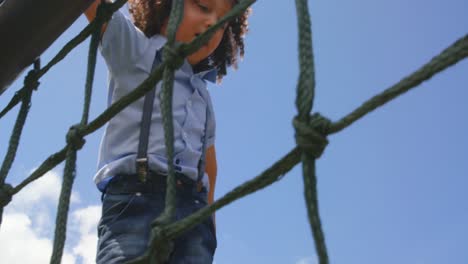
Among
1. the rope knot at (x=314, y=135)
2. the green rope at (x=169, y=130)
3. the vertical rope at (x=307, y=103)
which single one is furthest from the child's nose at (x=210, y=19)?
the rope knot at (x=314, y=135)

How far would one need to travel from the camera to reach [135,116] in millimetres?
1301

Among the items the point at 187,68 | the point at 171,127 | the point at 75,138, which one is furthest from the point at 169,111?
the point at 187,68

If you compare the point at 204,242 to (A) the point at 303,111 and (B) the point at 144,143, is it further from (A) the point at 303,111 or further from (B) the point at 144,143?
(A) the point at 303,111

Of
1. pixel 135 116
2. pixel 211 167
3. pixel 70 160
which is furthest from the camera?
pixel 211 167

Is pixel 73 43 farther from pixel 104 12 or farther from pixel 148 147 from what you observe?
pixel 148 147

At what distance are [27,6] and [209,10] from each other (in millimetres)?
503

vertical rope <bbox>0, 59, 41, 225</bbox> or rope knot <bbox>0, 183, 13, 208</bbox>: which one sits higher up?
vertical rope <bbox>0, 59, 41, 225</bbox>

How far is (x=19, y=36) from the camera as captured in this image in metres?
1.12

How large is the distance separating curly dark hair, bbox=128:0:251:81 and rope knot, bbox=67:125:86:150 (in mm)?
588

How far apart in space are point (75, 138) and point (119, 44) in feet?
1.20

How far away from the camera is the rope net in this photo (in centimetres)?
62

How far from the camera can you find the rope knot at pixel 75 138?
3.36 feet

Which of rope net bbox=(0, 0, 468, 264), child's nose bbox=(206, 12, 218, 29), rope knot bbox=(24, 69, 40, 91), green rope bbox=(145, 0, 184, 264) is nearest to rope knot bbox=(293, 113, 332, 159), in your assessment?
rope net bbox=(0, 0, 468, 264)

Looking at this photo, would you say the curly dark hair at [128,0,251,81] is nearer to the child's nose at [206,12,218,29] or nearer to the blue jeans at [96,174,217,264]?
the child's nose at [206,12,218,29]
